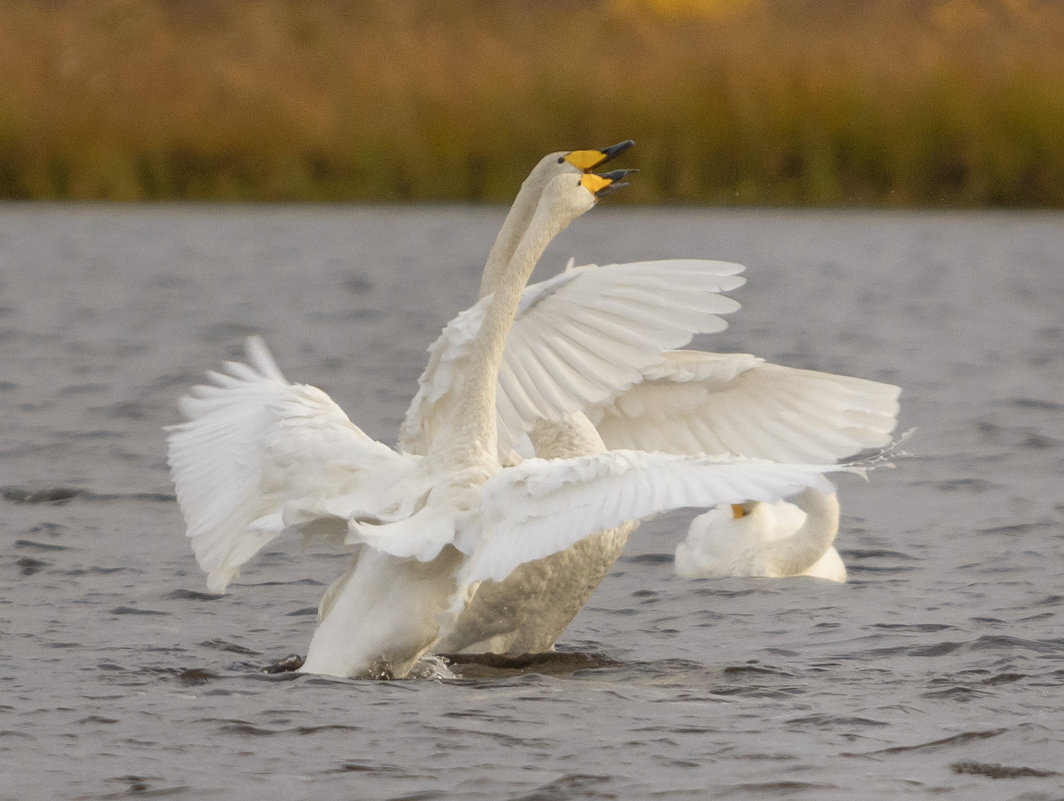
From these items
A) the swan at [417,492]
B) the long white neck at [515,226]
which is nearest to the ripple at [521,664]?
the swan at [417,492]

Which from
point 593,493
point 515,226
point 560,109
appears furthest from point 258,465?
point 560,109

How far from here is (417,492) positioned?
20.5 ft

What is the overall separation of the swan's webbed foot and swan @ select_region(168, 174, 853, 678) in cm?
21

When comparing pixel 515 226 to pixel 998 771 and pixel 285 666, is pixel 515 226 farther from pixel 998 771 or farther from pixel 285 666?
pixel 998 771

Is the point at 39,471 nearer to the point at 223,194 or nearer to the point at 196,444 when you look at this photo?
the point at 196,444

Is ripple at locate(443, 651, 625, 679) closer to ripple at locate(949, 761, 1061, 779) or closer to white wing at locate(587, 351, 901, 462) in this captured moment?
white wing at locate(587, 351, 901, 462)

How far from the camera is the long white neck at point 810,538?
8.48 m

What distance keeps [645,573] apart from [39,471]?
3624mm

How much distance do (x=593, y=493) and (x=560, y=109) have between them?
1972cm

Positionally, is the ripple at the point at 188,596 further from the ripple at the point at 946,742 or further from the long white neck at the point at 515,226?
the ripple at the point at 946,742

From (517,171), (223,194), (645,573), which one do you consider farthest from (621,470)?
(223,194)

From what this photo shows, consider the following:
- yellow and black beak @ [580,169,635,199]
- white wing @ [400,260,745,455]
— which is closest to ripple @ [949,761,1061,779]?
white wing @ [400,260,745,455]

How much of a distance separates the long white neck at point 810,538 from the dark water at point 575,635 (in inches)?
4.5

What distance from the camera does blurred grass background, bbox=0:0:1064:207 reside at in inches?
922
